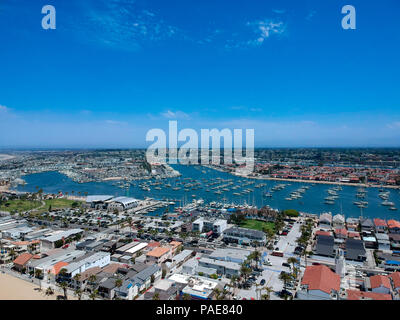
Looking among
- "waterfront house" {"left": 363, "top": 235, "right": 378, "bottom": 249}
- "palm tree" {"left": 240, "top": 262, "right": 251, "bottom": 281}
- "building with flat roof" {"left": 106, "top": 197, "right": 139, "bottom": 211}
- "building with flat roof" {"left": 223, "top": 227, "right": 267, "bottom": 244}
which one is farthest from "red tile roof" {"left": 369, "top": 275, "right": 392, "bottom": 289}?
"building with flat roof" {"left": 106, "top": 197, "right": 139, "bottom": 211}

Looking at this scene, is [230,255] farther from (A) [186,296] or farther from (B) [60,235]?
(B) [60,235]

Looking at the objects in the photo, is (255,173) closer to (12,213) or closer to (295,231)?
(295,231)

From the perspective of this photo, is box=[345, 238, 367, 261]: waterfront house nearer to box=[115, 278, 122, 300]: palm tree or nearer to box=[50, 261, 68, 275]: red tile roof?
box=[115, 278, 122, 300]: palm tree

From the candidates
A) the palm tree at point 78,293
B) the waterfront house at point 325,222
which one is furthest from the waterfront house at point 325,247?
the palm tree at point 78,293

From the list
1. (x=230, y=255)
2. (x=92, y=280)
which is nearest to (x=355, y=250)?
(x=230, y=255)

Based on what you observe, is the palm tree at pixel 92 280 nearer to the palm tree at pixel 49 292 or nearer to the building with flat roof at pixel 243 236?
the palm tree at pixel 49 292

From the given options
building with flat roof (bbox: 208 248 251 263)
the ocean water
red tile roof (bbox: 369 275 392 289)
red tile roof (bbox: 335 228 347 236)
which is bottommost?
the ocean water
